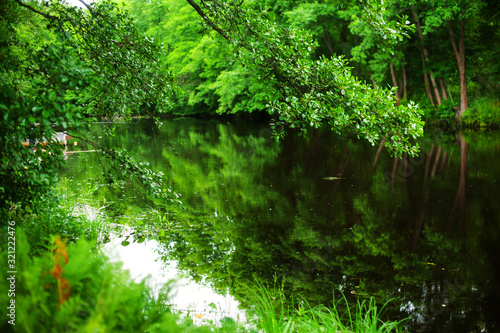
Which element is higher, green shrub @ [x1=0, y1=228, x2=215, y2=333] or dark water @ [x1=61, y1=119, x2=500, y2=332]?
green shrub @ [x1=0, y1=228, x2=215, y2=333]

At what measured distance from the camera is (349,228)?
883cm

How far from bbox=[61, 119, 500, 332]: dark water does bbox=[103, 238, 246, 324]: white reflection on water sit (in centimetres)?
25

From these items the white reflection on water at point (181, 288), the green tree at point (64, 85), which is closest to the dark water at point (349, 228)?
the white reflection on water at point (181, 288)

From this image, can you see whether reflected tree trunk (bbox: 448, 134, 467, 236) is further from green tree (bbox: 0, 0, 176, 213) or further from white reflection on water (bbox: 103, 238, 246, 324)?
green tree (bbox: 0, 0, 176, 213)

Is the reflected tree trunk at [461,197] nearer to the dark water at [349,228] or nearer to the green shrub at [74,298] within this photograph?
the dark water at [349,228]

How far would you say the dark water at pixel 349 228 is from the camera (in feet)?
20.0

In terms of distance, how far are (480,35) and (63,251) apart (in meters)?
29.5

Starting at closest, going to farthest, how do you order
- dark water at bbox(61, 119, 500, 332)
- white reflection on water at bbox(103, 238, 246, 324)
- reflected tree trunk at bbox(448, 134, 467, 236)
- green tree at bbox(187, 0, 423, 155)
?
white reflection on water at bbox(103, 238, 246, 324) < green tree at bbox(187, 0, 423, 155) < dark water at bbox(61, 119, 500, 332) < reflected tree trunk at bbox(448, 134, 467, 236)

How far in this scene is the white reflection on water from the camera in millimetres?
5121

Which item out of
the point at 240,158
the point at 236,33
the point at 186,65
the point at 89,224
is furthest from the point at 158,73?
the point at 186,65

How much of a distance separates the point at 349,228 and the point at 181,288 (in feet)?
13.0

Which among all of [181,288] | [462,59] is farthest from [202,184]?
[462,59]

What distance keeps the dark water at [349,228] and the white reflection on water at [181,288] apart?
0.25 m

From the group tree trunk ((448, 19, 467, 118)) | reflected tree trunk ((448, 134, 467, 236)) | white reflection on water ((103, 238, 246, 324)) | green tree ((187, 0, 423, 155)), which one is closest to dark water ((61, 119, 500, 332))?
reflected tree trunk ((448, 134, 467, 236))
